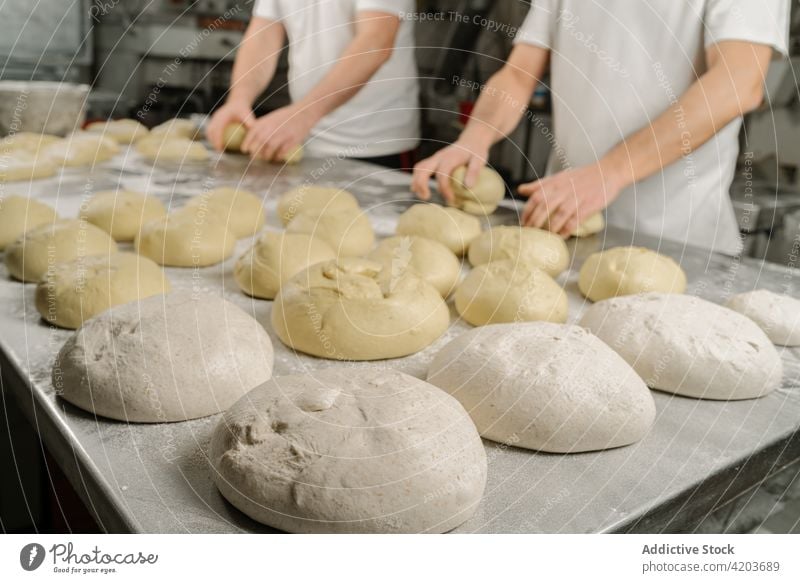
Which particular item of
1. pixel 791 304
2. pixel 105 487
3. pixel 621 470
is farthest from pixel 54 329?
pixel 791 304

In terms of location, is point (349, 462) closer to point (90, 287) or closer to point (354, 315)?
point (354, 315)

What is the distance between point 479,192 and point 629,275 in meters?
0.57

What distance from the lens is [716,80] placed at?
130 cm

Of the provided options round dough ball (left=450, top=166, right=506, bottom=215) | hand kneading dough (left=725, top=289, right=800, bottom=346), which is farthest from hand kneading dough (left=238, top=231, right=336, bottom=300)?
hand kneading dough (left=725, top=289, right=800, bottom=346)

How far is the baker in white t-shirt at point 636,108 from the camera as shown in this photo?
1.30m

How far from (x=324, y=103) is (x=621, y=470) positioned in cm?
102

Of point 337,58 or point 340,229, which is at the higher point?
point 337,58

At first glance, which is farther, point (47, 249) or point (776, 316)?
point (47, 249)

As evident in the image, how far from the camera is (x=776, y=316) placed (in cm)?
110

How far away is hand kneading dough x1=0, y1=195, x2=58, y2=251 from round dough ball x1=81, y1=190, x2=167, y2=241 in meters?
0.09

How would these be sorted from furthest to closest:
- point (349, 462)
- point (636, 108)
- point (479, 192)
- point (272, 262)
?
point (479, 192)
point (636, 108)
point (272, 262)
point (349, 462)

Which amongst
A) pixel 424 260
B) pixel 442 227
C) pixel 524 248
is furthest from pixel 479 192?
pixel 424 260

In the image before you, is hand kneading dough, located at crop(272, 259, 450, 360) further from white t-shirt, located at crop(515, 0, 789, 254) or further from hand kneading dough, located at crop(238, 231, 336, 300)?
white t-shirt, located at crop(515, 0, 789, 254)

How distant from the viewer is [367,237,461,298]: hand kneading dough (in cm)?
121
